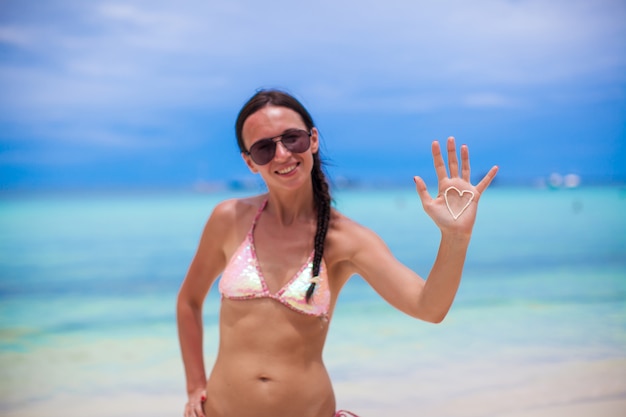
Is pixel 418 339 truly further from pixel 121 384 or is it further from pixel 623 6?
pixel 623 6

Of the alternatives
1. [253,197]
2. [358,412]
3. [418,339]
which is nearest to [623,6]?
[418,339]

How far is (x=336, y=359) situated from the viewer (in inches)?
213

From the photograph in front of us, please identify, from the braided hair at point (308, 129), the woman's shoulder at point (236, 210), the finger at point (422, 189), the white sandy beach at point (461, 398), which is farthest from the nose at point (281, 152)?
the white sandy beach at point (461, 398)

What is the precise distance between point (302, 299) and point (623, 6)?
12.3 metres

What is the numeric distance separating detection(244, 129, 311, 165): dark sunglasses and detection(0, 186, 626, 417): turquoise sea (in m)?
0.44

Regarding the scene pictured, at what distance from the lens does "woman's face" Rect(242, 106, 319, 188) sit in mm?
1995

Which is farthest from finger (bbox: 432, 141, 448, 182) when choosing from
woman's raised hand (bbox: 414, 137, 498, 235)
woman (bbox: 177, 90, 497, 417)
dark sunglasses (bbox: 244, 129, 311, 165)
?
dark sunglasses (bbox: 244, 129, 311, 165)

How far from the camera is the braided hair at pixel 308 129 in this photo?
6.59 feet

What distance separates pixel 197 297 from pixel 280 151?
2.07ft

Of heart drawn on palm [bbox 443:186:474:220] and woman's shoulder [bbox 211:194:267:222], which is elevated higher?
woman's shoulder [bbox 211:194:267:222]

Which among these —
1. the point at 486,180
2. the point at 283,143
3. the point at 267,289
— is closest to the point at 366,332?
the point at 267,289

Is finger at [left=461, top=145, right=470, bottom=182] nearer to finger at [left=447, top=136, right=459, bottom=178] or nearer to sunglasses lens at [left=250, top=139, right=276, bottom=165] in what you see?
finger at [left=447, top=136, right=459, bottom=178]

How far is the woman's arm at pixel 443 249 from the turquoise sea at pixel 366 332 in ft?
1.86

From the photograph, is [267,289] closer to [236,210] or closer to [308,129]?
[236,210]
